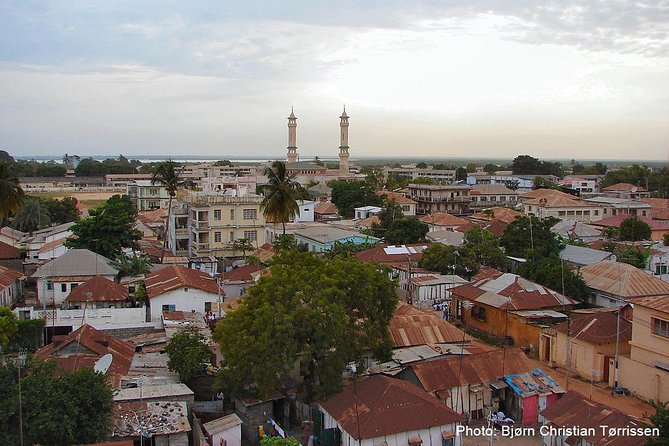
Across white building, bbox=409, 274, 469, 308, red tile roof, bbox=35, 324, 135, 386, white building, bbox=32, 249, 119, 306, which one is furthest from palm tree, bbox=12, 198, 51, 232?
white building, bbox=409, 274, 469, 308

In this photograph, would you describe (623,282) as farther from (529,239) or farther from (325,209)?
(325,209)

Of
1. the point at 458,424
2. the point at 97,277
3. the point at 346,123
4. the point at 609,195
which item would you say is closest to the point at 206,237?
the point at 97,277

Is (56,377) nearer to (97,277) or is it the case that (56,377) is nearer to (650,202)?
(97,277)

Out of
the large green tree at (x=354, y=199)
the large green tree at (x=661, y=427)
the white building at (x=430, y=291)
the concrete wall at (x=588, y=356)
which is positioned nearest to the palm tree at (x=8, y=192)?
the white building at (x=430, y=291)

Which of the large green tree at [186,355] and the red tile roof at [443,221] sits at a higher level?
the red tile roof at [443,221]

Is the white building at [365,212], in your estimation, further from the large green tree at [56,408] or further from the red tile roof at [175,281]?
the large green tree at [56,408]

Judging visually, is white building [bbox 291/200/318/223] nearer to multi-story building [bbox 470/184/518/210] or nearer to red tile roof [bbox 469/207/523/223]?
red tile roof [bbox 469/207/523/223]

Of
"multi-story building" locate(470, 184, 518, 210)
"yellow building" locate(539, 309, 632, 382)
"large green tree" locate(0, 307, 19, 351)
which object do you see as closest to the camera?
"large green tree" locate(0, 307, 19, 351)
